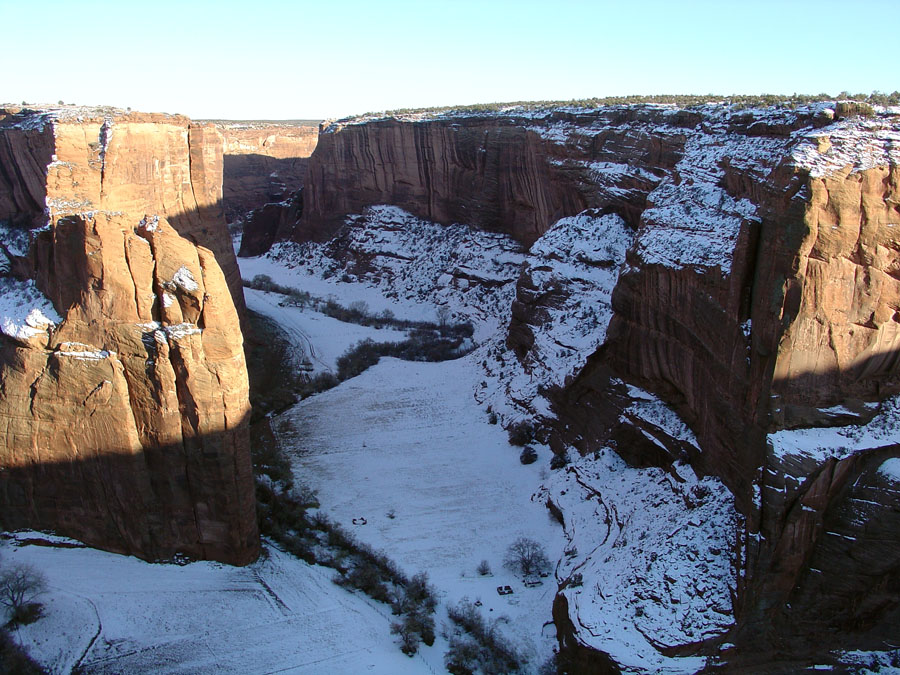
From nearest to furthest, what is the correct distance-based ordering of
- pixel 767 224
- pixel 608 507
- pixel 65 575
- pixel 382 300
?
pixel 767 224 < pixel 65 575 < pixel 608 507 < pixel 382 300

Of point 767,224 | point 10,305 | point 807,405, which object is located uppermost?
point 767,224

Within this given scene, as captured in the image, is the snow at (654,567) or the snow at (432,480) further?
the snow at (432,480)

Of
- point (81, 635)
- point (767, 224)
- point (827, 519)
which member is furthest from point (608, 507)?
point (81, 635)

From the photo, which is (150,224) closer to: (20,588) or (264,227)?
(20,588)

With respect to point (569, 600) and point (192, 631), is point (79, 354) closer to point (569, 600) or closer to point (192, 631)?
point (192, 631)

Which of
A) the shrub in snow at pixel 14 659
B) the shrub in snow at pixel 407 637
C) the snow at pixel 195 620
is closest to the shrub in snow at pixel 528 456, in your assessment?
the snow at pixel 195 620

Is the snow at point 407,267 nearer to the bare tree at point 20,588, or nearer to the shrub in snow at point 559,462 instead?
the shrub in snow at point 559,462
